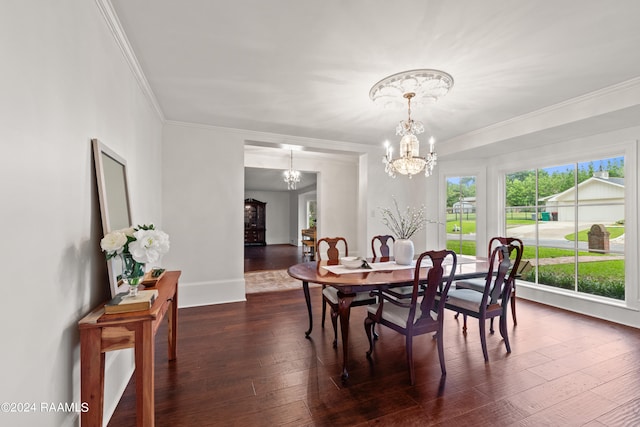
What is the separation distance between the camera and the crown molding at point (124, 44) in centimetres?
160

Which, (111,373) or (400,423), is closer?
(400,423)

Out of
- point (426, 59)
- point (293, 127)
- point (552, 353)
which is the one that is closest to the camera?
point (426, 59)

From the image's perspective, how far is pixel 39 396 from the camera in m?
1.02

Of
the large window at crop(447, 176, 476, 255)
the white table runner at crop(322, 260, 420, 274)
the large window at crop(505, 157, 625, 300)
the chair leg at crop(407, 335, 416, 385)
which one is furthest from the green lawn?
the chair leg at crop(407, 335, 416, 385)

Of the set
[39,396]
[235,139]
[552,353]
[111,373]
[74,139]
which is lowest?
[552,353]

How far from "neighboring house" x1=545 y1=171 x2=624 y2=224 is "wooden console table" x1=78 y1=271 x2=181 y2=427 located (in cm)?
481

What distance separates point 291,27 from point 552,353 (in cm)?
336

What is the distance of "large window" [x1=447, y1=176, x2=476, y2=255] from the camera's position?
4750mm

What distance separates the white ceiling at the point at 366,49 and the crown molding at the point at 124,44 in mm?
37

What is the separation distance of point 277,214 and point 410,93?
10.0 meters

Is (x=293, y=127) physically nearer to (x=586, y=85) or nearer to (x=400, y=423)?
(x=586, y=85)

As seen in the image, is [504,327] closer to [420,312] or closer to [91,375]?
[420,312]

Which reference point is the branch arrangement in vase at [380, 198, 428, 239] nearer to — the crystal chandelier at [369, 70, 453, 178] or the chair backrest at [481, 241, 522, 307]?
the crystal chandelier at [369, 70, 453, 178]

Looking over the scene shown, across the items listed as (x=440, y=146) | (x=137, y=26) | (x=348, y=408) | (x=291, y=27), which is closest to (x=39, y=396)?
(x=348, y=408)
